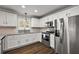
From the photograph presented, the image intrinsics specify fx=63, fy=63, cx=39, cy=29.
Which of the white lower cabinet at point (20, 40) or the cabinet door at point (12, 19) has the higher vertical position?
the cabinet door at point (12, 19)

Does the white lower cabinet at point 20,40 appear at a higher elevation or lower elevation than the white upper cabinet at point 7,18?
lower

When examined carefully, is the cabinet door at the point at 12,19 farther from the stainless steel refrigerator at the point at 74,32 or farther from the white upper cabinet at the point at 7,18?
the stainless steel refrigerator at the point at 74,32

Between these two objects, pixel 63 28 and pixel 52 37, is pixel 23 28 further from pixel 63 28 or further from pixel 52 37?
pixel 63 28

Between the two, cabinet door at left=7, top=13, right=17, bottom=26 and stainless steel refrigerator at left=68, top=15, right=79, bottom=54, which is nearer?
cabinet door at left=7, top=13, right=17, bottom=26

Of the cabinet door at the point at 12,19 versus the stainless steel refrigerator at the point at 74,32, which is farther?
the stainless steel refrigerator at the point at 74,32

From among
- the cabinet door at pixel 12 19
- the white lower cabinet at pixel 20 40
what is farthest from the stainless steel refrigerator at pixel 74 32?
the cabinet door at pixel 12 19

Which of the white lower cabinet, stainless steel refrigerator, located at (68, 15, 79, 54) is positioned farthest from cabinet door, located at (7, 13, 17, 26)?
stainless steel refrigerator, located at (68, 15, 79, 54)

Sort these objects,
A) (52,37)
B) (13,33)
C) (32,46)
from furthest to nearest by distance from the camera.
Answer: (52,37)
(32,46)
(13,33)

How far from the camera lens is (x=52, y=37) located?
109cm

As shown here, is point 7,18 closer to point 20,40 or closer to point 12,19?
point 12,19

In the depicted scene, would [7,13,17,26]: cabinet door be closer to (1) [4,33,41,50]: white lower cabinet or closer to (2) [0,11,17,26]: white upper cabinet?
(2) [0,11,17,26]: white upper cabinet

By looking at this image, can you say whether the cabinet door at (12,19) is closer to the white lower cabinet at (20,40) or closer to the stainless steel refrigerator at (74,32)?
the white lower cabinet at (20,40)
